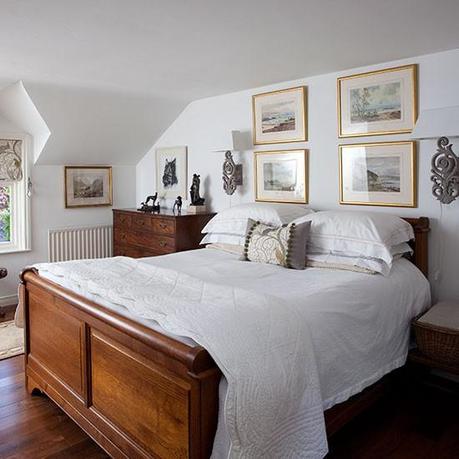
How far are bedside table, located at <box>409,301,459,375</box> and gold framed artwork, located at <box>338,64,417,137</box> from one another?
131 cm

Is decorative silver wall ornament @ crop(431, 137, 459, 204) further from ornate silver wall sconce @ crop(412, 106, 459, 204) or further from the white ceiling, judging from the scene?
the white ceiling

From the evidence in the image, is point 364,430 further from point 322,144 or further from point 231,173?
point 231,173

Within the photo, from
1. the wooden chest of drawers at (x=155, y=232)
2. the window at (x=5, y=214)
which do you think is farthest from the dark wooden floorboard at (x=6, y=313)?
the wooden chest of drawers at (x=155, y=232)

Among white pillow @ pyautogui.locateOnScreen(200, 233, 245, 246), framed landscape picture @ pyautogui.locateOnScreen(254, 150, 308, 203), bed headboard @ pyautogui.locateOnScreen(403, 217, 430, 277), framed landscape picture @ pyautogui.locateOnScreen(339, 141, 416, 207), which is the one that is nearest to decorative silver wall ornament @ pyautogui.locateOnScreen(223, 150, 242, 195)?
framed landscape picture @ pyautogui.locateOnScreen(254, 150, 308, 203)

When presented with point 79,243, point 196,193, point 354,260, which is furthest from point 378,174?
point 79,243

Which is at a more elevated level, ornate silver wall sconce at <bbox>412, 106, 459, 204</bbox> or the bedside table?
ornate silver wall sconce at <bbox>412, 106, 459, 204</bbox>

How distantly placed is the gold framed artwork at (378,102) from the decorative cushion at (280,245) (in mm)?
916

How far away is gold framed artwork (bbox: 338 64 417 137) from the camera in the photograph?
3.16 meters

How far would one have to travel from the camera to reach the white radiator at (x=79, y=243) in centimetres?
509

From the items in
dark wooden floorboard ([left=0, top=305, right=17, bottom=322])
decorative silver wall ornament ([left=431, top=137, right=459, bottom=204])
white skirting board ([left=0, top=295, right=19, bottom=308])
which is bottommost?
dark wooden floorboard ([left=0, top=305, right=17, bottom=322])

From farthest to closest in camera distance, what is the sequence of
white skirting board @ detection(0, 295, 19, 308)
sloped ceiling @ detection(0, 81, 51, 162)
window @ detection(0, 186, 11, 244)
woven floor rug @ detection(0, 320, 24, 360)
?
window @ detection(0, 186, 11, 244)
white skirting board @ detection(0, 295, 19, 308)
sloped ceiling @ detection(0, 81, 51, 162)
woven floor rug @ detection(0, 320, 24, 360)

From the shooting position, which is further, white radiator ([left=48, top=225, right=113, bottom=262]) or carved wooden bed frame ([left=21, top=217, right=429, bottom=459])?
white radiator ([left=48, top=225, right=113, bottom=262])

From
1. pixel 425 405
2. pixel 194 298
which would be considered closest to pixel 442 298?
pixel 425 405

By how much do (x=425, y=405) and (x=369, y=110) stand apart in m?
2.03
